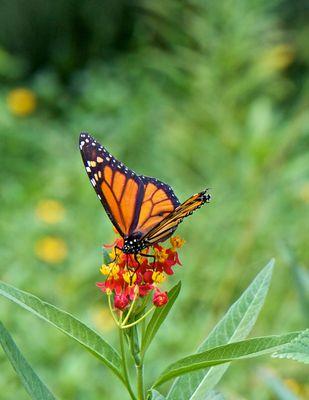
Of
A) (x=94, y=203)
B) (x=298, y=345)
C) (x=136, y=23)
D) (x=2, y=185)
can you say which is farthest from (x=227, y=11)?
(x=298, y=345)

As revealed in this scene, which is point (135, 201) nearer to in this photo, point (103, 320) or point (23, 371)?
point (23, 371)

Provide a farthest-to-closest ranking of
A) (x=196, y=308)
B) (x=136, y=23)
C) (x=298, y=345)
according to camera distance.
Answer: (x=136, y=23) → (x=196, y=308) → (x=298, y=345)

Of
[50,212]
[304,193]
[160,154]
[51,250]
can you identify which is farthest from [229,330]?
[160,154]

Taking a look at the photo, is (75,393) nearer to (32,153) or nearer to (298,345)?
(298,345)

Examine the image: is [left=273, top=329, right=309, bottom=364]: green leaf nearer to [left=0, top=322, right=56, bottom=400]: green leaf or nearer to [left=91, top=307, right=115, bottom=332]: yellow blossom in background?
[left=0, top=322, right=56, bottom=400]: green leaf

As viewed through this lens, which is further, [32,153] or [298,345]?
[32,153]

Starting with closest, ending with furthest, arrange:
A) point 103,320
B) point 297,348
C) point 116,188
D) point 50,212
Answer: point 297,348, point 116,188, point 103,320, point 50,212
